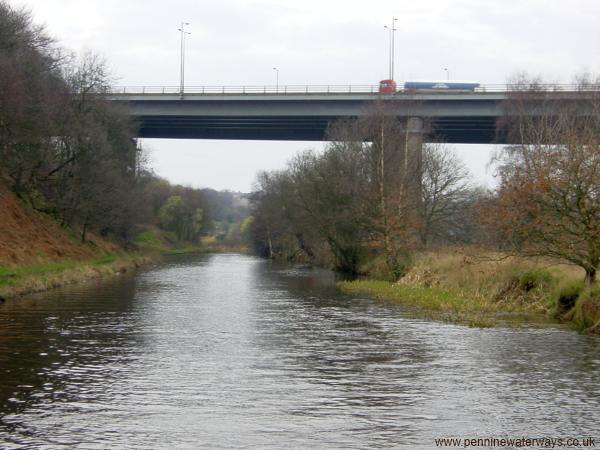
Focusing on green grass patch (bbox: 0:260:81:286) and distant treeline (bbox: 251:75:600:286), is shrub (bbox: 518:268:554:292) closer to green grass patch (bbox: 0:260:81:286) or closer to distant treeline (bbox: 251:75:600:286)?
distant treeline (bbox: 251:75:600:286)

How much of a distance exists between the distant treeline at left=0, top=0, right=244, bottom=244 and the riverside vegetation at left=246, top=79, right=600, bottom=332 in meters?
15.4

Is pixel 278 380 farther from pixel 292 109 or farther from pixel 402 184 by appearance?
pixel 292 109

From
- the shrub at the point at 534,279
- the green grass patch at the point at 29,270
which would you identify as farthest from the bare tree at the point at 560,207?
the green grass patch at the point at 29,270

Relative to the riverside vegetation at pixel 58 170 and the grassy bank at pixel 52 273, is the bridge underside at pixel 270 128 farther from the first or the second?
the grassy bank at pixel 52 273

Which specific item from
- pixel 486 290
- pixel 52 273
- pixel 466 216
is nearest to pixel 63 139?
pixel 52 273

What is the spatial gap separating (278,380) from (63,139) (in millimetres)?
45087

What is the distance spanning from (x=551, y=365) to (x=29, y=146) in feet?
132

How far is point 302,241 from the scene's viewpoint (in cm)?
7962

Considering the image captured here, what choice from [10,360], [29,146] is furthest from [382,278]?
[10,360]

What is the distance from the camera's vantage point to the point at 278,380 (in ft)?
56.6

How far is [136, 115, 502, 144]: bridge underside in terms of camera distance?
70.9 meters

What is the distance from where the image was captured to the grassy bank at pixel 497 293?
27570mm

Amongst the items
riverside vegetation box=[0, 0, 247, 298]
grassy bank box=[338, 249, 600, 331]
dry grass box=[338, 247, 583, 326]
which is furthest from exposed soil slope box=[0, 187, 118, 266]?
dry grass box=[338, 247, 583, 326]

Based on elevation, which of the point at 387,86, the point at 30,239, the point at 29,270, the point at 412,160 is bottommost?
the point at 29,270
